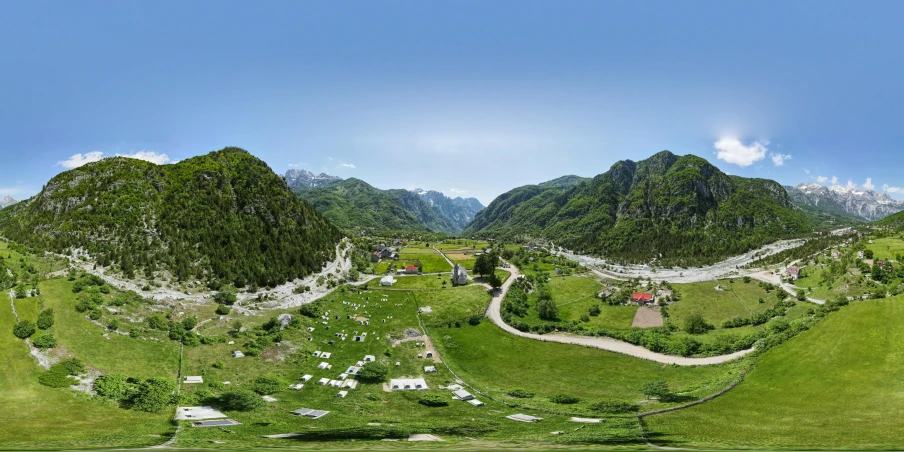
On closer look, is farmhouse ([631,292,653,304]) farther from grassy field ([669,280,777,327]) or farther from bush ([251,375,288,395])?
bush ([251,375,288,395])

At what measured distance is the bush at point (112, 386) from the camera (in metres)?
42.3

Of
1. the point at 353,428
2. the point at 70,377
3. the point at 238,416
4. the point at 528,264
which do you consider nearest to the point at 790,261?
the point at 528,264

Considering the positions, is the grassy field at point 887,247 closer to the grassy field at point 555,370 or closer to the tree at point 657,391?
the grassy field at point 555,370

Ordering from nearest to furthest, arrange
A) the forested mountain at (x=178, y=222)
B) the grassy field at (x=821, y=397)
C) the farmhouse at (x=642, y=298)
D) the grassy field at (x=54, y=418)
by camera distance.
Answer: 1. the grassy field at (x=54, y=418)
2. the grassy field at (x=821, y=397)
3. the forested mountain at (x=178, y=222)
4. the farmhouse at (x=642, y=298)

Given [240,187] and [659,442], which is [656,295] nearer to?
[659,442]

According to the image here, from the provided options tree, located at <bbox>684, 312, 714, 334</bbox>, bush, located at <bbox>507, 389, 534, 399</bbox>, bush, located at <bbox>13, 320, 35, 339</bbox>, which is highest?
bush, located at <bbox>13, 320, 35, 339</bbox>

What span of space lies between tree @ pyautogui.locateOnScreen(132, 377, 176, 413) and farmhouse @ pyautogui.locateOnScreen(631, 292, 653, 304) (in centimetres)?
10826

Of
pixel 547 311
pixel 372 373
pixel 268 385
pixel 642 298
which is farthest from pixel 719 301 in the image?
pixel 268 385

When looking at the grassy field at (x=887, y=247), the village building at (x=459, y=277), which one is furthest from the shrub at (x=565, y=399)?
the grassy field at (x=887, y=247)

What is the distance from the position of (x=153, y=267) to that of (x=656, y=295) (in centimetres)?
13192

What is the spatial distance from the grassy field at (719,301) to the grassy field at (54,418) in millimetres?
101126

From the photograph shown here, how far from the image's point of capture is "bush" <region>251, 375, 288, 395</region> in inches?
2003

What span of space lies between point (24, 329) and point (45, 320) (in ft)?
9.76

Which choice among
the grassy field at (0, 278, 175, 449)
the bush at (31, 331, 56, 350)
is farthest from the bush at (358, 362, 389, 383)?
the bush at (31, 331, 56, 350)
